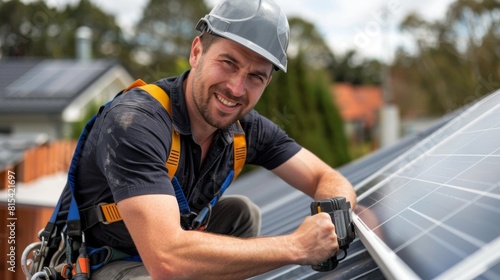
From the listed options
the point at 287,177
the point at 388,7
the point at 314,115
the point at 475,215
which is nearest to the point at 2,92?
the point at 314,115

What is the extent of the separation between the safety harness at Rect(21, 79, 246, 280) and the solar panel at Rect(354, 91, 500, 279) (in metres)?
0.84

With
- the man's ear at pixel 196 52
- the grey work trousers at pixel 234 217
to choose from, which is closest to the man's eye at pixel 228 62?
the man's ear at pixel 196 52

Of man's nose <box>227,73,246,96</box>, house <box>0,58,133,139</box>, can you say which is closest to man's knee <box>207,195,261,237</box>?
man's nose <box>227,73,246,96</box>

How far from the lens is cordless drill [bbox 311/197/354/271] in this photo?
2.43 metres

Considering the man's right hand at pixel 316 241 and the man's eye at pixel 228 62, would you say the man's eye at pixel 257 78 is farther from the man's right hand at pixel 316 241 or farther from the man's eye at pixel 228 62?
the man's right hand at pixel 316 241

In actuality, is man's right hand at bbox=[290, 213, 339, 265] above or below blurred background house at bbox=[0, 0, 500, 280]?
above

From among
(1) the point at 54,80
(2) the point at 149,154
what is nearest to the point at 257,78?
(2) the point at 149,154

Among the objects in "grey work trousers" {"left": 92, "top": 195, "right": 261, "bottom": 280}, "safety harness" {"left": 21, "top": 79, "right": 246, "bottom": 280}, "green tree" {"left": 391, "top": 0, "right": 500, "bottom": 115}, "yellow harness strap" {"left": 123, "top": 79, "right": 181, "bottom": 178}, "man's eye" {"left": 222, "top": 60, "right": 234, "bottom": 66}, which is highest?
"man's eye" {"left": 222, "top": 60, "right": 234, "bottom": 66}

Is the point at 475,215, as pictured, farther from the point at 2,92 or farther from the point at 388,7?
the point at 2,92

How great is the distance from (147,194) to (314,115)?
11.8 meters

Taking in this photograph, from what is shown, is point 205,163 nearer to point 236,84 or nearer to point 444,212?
point 236,84

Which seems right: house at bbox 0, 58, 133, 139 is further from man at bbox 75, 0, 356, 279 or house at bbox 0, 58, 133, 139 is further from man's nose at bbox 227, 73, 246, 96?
man's nose at bbox 227, 73, 246, 96

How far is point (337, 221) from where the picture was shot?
246cm

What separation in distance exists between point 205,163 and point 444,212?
1.31m
